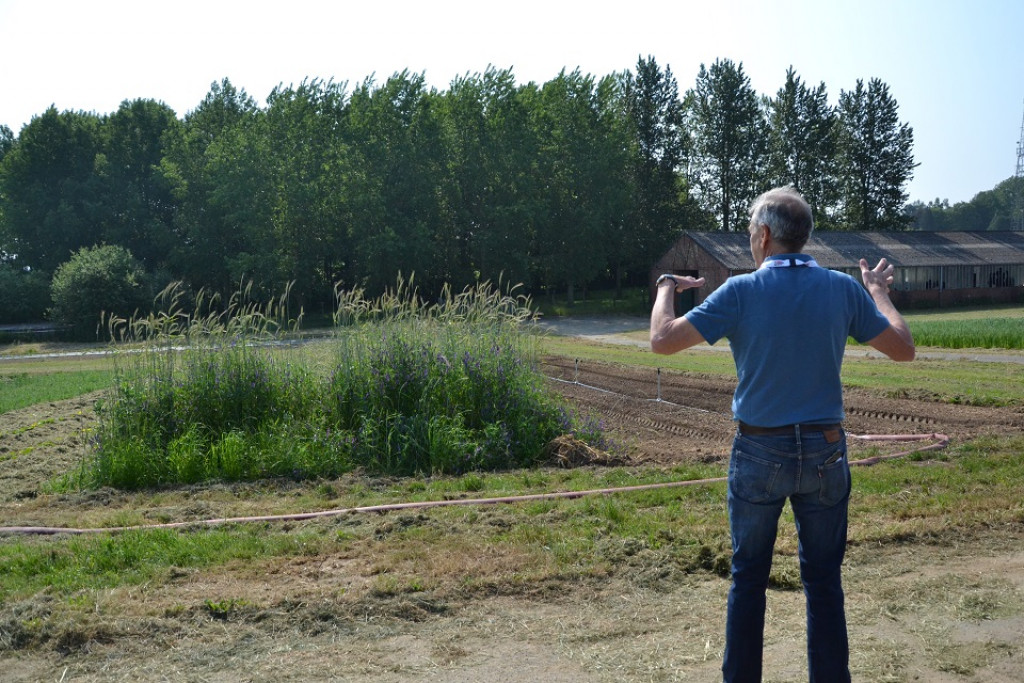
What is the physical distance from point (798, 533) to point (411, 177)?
48.6m

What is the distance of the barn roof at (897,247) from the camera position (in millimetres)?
50344

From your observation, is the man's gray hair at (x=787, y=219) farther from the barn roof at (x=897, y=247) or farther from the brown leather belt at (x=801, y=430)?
the barn roof at (x=897, y=247)

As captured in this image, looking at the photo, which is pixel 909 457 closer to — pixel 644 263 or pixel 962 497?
pixel 962 497

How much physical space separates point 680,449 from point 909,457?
8.03 ft

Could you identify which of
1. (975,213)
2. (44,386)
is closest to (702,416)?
(44,386)

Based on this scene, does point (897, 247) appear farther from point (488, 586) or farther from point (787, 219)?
point (787, 219)

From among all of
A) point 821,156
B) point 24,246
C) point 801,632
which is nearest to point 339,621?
point 801,632

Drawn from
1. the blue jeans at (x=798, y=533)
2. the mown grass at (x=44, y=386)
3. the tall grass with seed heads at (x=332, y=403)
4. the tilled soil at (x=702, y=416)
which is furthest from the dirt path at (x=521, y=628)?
the mown grass at (x=44, y=386)

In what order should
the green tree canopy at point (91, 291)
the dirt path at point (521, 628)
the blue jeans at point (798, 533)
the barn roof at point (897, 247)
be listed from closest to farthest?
the blue jeans at point (798, 533), the dirt path at point (521, 628), the green tree canopy at point (91, 291), the barn roof at point (897, 247)

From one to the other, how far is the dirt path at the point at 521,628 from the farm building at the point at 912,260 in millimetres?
43891

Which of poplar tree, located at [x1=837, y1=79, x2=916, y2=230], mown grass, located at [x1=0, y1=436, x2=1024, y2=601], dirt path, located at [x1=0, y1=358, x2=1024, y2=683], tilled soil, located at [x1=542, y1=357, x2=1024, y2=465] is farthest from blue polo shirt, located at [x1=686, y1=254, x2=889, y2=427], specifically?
poplar tree, located at [x1=837, y1=79, x2=916, y2=230]

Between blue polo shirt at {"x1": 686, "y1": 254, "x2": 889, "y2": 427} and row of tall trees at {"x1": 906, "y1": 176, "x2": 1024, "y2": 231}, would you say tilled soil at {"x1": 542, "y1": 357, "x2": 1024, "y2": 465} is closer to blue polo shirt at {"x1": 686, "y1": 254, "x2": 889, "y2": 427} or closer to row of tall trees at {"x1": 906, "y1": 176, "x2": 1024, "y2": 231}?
blue polo shirt at {"x1": 686, "y1": 254, "x2": 889, "y2": 427}

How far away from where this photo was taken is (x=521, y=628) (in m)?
4.77

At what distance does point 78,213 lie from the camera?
57.9 meters
